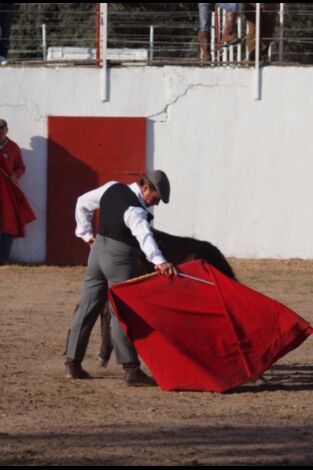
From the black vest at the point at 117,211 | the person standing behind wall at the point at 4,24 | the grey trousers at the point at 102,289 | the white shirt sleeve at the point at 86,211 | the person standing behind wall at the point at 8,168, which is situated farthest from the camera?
the person standing behind wall at the point at 4,24

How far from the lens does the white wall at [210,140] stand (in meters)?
18.3

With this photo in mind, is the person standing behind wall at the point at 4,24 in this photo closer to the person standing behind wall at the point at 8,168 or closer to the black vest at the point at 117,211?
the person standing behind wall at the point at 8,168

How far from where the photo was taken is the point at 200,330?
9.87m

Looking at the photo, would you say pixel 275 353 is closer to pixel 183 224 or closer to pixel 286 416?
pixel 286 416

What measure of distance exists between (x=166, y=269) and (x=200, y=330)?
0.60m

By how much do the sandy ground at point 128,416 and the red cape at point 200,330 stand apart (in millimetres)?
179

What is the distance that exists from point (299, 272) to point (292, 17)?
15.9 metres

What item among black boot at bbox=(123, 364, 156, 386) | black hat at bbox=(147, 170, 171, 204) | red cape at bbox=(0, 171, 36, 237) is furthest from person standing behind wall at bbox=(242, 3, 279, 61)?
black boot at bbox=(123, 364, 156, 386)

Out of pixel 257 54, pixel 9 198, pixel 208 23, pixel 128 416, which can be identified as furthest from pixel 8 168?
pixel 128 416

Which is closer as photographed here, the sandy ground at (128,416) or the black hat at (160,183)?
the sandy ground at (128,416)

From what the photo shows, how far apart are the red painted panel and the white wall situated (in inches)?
5.1

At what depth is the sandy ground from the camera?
7.50 m

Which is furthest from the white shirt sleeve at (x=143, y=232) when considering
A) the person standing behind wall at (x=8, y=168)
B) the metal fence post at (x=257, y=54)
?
the metal fence post at (x=257, y=54)

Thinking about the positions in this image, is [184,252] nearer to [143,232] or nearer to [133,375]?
[143,232]
